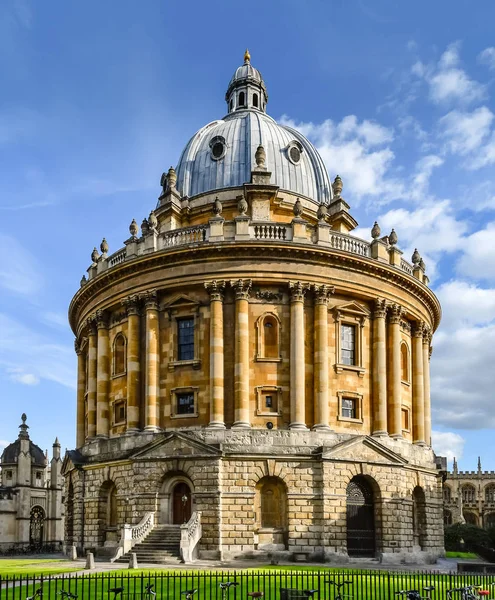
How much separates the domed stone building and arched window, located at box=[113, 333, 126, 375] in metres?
0.10

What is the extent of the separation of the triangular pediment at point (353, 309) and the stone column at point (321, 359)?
1.06 metres

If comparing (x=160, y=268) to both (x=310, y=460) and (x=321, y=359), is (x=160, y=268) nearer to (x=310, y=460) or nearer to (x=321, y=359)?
(x=321, y=359)

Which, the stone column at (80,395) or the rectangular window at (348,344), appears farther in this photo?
the stone column at (80,395)

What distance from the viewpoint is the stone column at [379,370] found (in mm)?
45094

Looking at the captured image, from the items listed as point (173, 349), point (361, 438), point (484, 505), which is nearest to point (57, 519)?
point (173, 349)

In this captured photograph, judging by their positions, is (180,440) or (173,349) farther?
(173,349)

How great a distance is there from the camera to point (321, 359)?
142ft

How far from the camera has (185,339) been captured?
45.0m

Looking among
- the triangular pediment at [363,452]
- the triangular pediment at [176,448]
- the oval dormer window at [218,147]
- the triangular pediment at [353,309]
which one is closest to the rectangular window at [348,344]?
the triangular pediment at [353,309]

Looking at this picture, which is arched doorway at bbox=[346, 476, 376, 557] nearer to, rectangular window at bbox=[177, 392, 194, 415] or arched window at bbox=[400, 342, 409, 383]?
arched window at bbox=[400, 342, 409, 383]

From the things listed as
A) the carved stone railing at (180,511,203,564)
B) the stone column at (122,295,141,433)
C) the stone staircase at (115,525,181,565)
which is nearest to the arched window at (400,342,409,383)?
the stone column at (122,295,141,433)

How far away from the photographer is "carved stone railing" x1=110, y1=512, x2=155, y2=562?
124 feet

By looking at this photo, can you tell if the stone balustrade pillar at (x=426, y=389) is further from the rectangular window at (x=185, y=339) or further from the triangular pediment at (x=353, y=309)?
the rectangular window at (x=185, y=339)

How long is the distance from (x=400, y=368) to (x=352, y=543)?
425 inches
